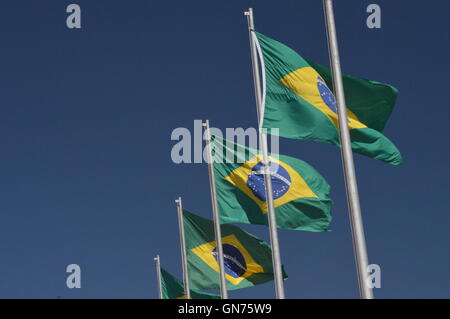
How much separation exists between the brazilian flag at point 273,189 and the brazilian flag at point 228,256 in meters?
3.24

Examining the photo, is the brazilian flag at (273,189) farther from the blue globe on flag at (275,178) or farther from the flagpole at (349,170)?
the flagpole at (349,170)

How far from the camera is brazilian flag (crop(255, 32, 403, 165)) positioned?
69.5 feet

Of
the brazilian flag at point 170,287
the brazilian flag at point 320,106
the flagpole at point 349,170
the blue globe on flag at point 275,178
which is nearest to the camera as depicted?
the flagpole at point 349,170

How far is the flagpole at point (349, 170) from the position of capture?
690 inches

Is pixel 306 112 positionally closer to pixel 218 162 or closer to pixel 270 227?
pixel 270 227

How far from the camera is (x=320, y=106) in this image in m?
21.7

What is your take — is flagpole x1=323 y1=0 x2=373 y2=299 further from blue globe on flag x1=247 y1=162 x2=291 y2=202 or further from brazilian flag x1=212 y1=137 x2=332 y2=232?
blue globe on flag x1=247 y1=162 x2=291 y2=202

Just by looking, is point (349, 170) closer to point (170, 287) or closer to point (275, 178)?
point (275, 178)

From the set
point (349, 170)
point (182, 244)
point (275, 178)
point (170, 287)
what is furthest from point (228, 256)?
point (349, 170)

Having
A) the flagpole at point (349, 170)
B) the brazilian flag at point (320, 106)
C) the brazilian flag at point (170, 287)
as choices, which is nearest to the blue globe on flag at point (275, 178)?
the brazilian flag at point (320, 106)

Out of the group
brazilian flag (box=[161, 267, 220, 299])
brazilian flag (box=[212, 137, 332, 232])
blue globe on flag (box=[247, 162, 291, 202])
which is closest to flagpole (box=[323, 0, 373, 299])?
brazilian flag (box=[212, 137, 332, 232])

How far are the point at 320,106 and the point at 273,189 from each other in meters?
7.60
